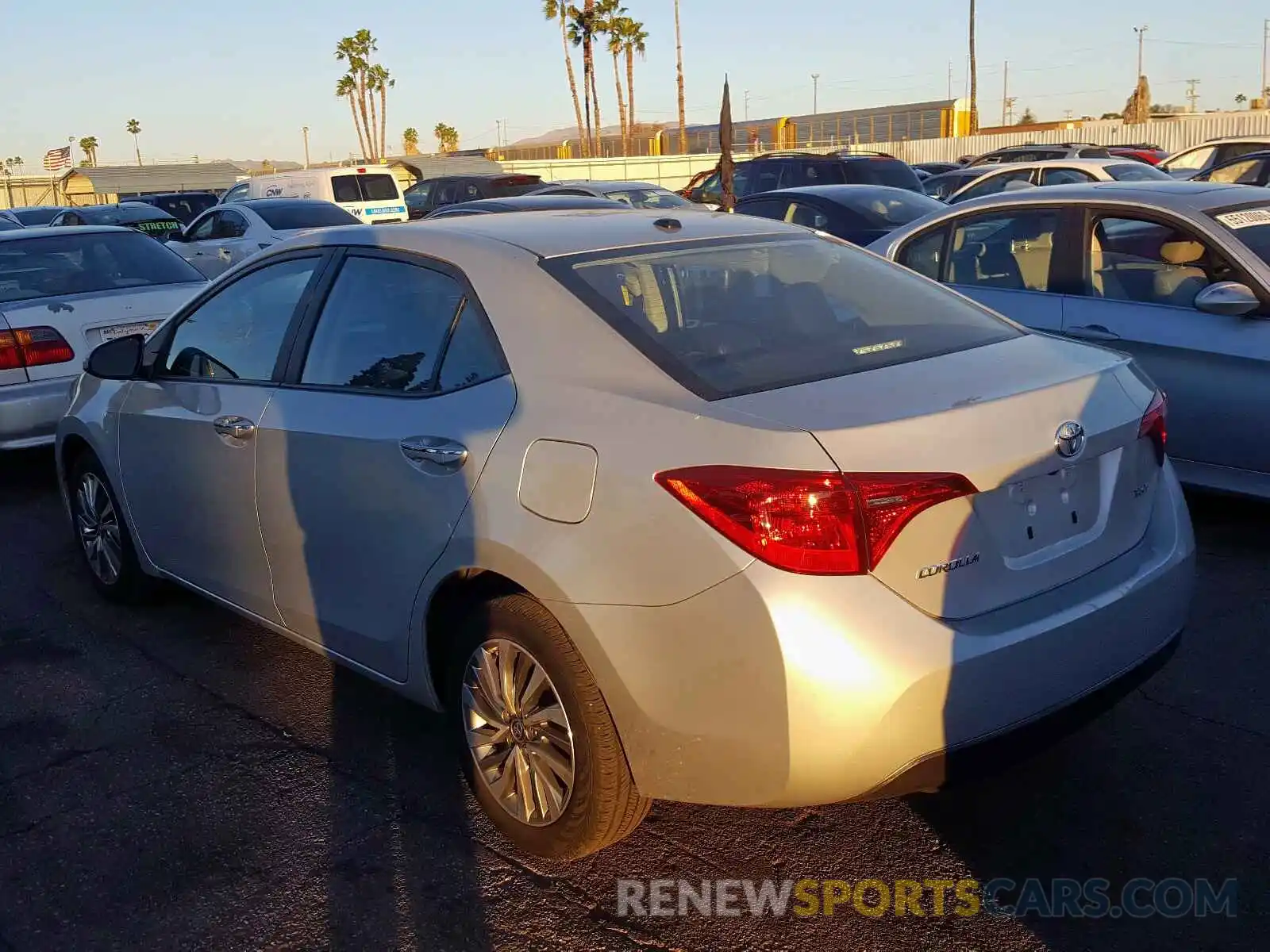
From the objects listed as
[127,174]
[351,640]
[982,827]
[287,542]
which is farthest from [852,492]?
[127,174]

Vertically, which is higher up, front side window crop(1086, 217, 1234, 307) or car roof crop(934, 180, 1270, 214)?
car roof crop(934, 180, 1270, 214)

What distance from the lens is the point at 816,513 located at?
2566 mm

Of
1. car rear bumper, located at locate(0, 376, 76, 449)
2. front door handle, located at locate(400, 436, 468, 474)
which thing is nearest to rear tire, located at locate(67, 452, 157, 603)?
car rear bumper, located at locate(0, 376, 76, 449)

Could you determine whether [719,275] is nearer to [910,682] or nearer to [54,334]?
[910,682]

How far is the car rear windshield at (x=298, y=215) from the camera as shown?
1557cm

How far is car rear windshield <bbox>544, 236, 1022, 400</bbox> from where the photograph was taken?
10.1 feet

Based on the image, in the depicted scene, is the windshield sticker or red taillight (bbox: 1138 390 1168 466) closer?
red taillight (bbox: 1138 390 1168 466)

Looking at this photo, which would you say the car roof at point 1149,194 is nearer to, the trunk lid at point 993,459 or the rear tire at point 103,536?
the trunk lid at point 993,459

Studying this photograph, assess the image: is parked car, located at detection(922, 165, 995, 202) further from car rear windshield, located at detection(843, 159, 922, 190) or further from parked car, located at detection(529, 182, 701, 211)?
parked car, located at detection(529, 182, 701, 211)

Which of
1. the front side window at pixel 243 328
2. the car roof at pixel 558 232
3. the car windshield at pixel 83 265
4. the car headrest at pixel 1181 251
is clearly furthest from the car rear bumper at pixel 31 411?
the car headrest at pixel 1181 251

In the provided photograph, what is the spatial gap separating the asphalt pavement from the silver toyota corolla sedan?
0.29 metres

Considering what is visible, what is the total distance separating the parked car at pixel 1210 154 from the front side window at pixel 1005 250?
10129mm

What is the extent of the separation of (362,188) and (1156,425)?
60.9 feet

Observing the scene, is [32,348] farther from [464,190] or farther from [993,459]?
[464,190]
